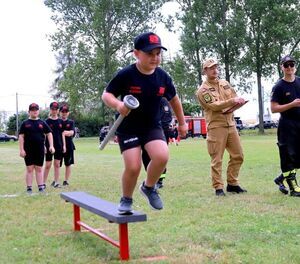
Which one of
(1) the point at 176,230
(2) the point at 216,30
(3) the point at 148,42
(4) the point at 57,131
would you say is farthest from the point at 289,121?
(2) the point at 216,30

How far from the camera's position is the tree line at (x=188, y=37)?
163 ft

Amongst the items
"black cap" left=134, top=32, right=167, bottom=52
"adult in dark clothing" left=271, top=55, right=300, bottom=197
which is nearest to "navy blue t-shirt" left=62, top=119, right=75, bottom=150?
"adult in dark clothing" left=271, top=55, right=300, bottom=197

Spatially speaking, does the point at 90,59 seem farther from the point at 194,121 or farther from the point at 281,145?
the point at 281,145

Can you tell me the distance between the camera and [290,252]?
16.0ft

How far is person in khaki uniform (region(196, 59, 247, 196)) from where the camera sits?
892cm

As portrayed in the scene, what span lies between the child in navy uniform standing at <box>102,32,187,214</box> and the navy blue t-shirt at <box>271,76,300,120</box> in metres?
3.90

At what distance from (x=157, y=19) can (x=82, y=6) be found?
804 centimetres

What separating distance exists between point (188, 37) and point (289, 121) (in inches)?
1764

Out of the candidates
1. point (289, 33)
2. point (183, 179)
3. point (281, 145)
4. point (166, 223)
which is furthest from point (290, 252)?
point (289, 33)

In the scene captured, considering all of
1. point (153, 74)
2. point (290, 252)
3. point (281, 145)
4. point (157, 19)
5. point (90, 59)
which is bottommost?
point (290, 252)

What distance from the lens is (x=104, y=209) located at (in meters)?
5.34

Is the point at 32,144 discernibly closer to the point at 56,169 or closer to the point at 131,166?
the point at 56,169

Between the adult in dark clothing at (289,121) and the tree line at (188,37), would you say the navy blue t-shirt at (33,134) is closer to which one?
the adult in dark clothing at (289,121)

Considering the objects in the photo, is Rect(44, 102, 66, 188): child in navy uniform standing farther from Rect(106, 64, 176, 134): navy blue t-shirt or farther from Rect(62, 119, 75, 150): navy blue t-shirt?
Rect(106, 64, 176, 134): navy blue t-shirt
